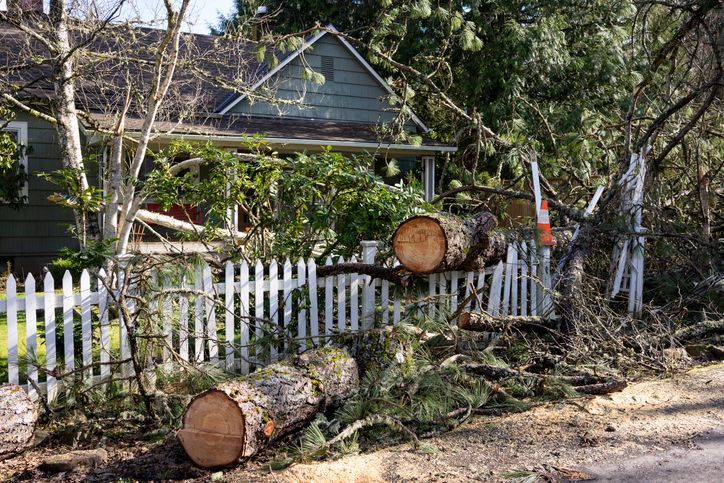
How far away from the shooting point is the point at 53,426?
15.5 ft

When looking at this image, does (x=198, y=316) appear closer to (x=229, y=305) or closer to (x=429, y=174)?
(x=229, y=305)

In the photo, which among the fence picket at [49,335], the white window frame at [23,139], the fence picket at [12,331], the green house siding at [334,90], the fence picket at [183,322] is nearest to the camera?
the fence picket at [12,331]

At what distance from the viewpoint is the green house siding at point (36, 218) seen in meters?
12.7

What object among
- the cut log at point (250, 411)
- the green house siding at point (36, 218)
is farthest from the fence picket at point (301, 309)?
the green house siding at point (36, 218)

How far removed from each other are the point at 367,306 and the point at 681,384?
2695mm

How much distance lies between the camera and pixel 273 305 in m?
5.75

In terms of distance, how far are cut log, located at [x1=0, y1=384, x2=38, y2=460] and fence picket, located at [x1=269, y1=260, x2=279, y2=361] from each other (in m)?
1.96

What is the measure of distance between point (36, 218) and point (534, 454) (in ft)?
37.9

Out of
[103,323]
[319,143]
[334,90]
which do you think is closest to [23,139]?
[319,143]

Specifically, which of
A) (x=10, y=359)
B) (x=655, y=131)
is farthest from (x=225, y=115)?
(x=10, y=359)

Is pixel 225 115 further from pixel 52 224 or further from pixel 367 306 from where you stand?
pixel 367 306

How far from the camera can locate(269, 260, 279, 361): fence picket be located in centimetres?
569

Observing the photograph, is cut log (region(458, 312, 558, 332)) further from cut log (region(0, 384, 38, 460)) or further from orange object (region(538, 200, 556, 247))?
cut log (region(0, 384, 38, 460))

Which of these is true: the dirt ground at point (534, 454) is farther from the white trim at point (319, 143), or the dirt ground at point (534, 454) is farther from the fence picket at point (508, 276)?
the white trim at point (319, 143)
